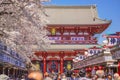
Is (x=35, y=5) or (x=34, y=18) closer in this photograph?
(x=35, y=5)

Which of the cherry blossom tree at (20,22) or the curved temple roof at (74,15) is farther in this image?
the curved temple roof at (74,15)

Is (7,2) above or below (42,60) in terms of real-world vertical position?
above

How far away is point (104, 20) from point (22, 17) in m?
46.7

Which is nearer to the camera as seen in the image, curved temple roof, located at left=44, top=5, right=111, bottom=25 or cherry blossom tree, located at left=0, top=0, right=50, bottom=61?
cherry blossom tree, located at left=0, top=0, right=50, bottom=61

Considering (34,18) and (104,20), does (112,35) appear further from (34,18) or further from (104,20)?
(104,20)

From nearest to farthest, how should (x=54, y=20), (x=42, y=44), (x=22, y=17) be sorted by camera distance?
(x=22, y=17)
(x=42, y=44)
(x=54, y=20)

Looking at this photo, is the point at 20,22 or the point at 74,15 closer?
the point at 20,22

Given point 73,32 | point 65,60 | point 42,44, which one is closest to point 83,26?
point 73,32

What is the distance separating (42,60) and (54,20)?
29.0ft

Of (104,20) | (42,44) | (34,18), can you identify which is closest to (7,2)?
(34,18)

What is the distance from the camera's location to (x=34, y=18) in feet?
63.7

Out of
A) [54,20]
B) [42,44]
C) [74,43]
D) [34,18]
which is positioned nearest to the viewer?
[34,18]

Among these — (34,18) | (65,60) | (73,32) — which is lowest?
(65,60)

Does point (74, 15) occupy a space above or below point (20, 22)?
below
